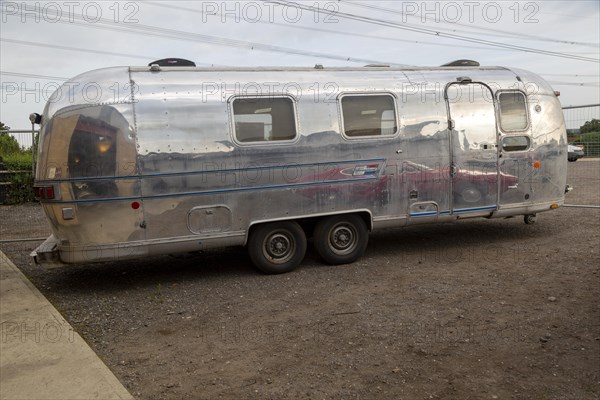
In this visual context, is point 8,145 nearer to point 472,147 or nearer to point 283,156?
point 283,156

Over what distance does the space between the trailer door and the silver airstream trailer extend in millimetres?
18

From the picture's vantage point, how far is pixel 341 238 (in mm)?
7344

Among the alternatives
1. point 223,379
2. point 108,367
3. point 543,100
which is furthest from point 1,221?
point 543,100

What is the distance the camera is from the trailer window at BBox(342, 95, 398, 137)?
7.12 metres

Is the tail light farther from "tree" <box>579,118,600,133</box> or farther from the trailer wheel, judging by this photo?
"tree" <box>579,118,600,133</box>

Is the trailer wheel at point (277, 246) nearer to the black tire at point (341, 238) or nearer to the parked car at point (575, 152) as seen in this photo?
the black tire at point (341, 238)

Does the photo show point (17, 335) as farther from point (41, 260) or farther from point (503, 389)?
point (503, 389)

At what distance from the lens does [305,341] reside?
4797 millimetres

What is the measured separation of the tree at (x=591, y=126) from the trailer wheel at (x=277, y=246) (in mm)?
8204

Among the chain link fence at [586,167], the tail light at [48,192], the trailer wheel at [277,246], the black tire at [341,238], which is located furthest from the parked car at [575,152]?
the tail light at [48,192]

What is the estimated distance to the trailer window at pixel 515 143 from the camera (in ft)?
25.9

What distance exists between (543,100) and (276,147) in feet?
14.4

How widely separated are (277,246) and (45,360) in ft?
10.6

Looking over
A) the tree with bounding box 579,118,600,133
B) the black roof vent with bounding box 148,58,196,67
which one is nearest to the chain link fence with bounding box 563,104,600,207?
the tree with bounding box 579,118,600,133
